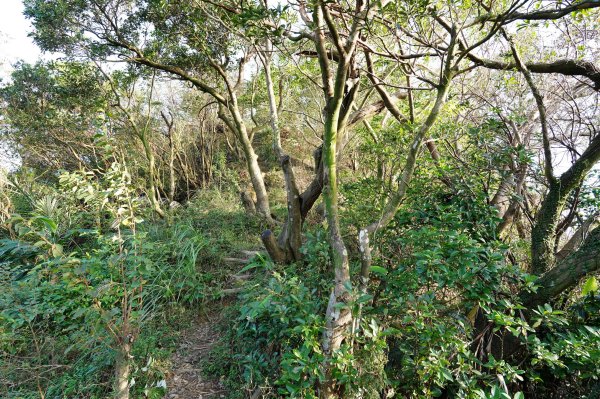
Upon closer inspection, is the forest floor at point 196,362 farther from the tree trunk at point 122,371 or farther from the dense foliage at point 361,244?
the tree trunk at point 122,371

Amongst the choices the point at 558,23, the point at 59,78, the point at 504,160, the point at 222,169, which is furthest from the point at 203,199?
the point at 558,23

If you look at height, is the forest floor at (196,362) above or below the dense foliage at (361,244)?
below

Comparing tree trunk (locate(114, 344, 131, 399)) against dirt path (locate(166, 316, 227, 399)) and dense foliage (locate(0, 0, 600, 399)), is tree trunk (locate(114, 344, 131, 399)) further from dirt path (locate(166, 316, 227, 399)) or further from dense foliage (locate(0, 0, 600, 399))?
dirt path (locate(166, 316, 227, 399))

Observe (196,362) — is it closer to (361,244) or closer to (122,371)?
(122,371)

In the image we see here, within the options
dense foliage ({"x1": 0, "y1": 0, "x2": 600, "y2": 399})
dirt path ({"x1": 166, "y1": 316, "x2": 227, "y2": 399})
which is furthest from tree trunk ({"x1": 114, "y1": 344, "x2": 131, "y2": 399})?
dirt path ({"x1": 166, "y1": 316, "x2": 227, "y2": 399})

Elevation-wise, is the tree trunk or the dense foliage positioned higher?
the dense foliage

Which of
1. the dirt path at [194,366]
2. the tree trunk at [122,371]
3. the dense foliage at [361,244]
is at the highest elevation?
the dense foliage at [361,244]

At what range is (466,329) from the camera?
7.23 feet

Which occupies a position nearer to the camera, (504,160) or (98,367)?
(504,160)

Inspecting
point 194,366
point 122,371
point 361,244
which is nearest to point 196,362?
point 194,366

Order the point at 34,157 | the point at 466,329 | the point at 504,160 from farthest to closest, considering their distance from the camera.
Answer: the point at 34,157, the point at 504,160, the point at 466,329

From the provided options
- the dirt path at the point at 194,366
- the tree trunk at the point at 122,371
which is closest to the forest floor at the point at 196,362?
the dirt path at the point at 194,366

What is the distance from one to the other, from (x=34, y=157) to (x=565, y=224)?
1140cm

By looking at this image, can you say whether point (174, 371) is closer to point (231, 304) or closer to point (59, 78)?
point (231, 304)
